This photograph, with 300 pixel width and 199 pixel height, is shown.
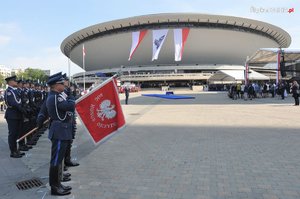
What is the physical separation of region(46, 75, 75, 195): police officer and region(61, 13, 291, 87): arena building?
2784 inches

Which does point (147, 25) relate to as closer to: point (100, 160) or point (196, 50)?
point (196, 50)

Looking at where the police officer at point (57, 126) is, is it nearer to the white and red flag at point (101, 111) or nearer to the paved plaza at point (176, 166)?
the paved plaza at point (176, 166)

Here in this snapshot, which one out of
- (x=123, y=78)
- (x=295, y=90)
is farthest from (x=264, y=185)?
(x=123, y=78)

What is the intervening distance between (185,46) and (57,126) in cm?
7724

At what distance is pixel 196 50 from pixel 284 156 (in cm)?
7573

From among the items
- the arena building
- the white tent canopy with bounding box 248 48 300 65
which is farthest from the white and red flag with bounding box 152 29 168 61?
the arena building

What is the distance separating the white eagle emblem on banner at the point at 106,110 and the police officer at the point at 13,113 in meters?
2.65

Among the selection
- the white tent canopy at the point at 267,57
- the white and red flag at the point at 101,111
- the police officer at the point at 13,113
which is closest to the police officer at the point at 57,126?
the white and red flag at the point at 101,111

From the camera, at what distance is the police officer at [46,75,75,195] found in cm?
469

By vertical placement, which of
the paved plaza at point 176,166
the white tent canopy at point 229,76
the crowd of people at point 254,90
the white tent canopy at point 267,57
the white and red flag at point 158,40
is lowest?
the paved plaza at point 176,166

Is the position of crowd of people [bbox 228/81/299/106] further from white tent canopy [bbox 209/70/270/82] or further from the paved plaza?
the paved plaza

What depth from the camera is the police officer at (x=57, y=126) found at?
4691 millimetres

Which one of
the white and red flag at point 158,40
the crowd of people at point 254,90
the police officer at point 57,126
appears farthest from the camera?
the white and red flag at point 158,40

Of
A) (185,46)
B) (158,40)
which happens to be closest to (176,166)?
(158,40)
